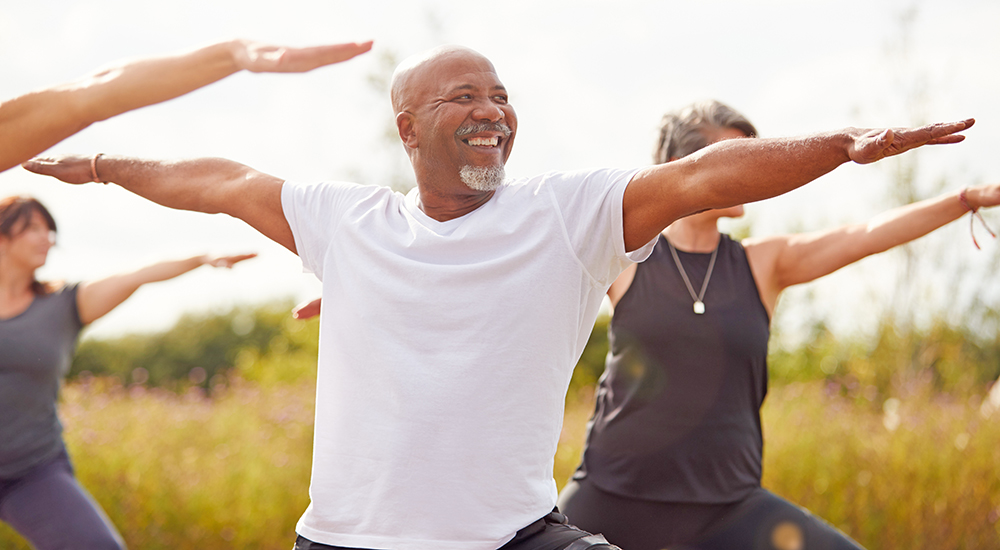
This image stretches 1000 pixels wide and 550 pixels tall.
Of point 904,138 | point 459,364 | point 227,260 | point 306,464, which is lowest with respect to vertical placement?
point 306,464

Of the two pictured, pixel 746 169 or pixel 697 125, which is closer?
pixel 746 169

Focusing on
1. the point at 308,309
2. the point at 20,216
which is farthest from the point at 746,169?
the point at 20,216

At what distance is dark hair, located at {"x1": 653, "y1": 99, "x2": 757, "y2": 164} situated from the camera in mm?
3193

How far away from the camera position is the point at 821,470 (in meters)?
6.01

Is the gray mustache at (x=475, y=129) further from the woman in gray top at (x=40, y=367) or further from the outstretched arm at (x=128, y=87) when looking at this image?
the woman in gray top at (x=40, y=367)

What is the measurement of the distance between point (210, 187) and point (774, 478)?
483 cm

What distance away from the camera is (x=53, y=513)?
12.1ft

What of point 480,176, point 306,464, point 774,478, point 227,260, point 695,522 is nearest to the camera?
point 480,176

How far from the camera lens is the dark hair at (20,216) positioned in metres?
4.32

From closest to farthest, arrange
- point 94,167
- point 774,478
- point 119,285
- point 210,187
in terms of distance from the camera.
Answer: point 210,187
point 94,167
point 119,285
point 774,478

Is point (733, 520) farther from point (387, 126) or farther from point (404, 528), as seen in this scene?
point (387, 126)

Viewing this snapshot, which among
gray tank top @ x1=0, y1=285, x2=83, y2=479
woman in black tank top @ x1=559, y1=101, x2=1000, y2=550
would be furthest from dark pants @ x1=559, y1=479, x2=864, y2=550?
gray tank top @ x1=0, y1=285, x2=83, y2=479

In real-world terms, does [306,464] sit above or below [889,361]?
above

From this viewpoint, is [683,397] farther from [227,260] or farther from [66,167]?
[66,167]
